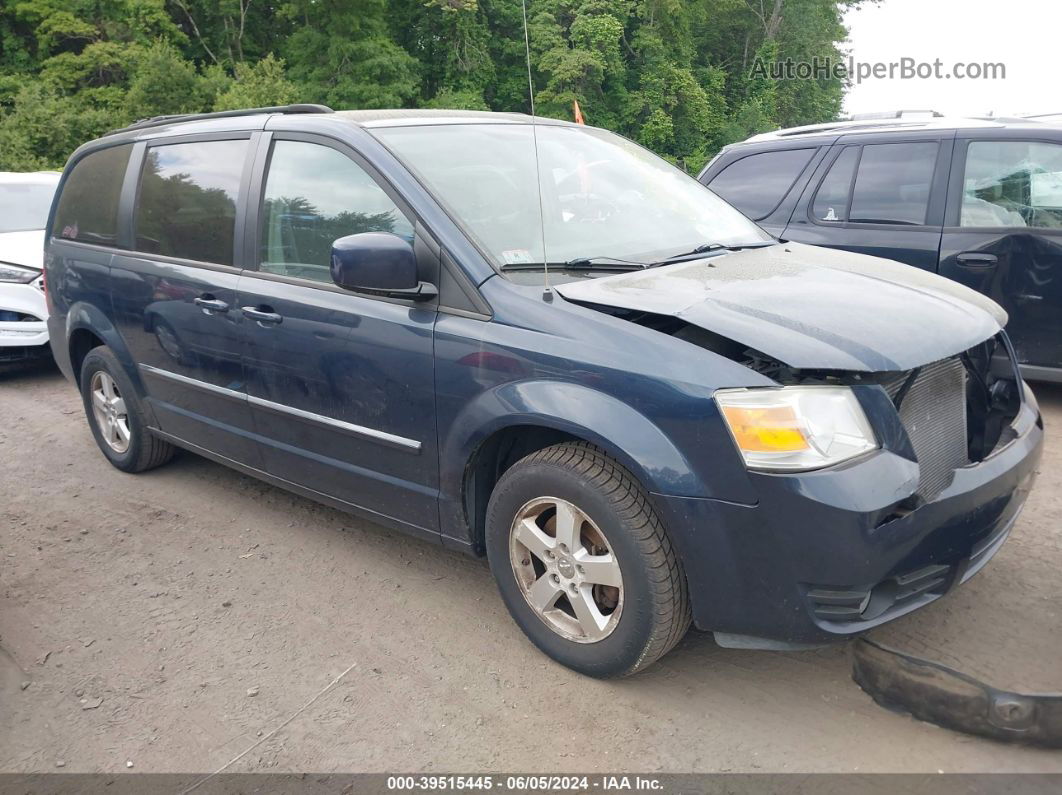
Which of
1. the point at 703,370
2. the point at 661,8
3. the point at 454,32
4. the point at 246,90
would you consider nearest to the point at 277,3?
the point at 454,32

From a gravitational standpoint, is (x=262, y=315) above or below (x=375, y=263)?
below

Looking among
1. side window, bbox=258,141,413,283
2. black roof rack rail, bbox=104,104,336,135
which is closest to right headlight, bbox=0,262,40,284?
black roof rack rail, bbox=104,104,336,135

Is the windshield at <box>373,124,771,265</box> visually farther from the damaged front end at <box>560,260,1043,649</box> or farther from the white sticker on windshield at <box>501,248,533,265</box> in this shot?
the damaged front end at <box>560,260,1043,649</box>

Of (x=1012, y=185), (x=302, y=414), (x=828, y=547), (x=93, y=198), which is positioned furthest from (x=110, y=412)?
(x=1012, y=185)

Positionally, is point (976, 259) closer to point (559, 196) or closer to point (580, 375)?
point (559, 196)

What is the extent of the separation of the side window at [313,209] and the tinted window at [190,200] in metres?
0.25

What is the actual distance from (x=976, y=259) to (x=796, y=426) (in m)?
3.60

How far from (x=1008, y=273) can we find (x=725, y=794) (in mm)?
4060

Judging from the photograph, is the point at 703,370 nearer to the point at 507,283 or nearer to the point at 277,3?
the point at 507,283

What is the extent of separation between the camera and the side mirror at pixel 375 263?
117 inches

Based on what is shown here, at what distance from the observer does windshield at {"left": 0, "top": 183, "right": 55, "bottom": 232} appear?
323 inches

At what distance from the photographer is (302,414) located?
11.8 ft

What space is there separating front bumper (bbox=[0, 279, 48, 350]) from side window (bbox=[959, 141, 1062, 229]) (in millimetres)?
6921

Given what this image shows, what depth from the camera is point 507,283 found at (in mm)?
2986
